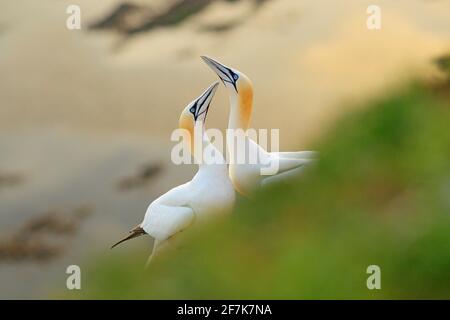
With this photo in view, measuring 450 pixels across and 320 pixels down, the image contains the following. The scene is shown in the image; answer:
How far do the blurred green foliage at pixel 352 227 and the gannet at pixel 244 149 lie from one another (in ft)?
3.57

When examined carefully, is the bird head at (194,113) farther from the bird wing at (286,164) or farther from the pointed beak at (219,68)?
the bird wing at (286,164)

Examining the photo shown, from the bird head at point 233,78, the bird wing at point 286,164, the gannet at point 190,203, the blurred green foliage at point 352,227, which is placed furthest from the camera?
the bird head at point 233,78

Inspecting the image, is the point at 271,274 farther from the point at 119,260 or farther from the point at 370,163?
the point at 119,260

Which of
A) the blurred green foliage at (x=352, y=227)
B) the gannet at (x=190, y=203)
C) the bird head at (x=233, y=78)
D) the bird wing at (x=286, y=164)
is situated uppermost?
the bird head at (x=233, y=78)

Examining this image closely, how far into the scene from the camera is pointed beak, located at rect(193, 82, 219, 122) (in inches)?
149

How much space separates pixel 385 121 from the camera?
2404mm

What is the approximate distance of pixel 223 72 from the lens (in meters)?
3.92

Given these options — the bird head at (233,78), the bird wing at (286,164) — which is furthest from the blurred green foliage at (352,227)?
the bird head at (233,78)

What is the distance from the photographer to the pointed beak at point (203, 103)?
3797 millimetres

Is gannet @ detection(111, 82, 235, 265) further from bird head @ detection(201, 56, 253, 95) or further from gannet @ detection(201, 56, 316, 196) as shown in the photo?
bird head @ detection(201, 56, 253, 95)

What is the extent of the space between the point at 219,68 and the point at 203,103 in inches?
8.8

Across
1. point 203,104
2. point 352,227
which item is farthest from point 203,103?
point 352,227

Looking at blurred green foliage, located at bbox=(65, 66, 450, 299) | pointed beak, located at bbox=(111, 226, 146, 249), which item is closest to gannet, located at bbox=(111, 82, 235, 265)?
pointed beak, located at bbox=(111, 226, 146, 249)
